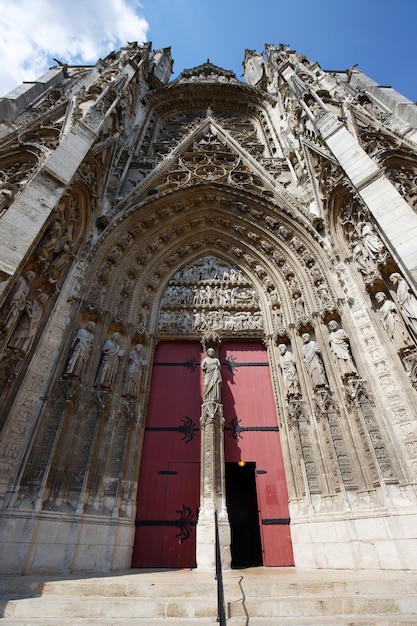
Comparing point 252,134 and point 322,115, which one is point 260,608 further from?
point 252,134

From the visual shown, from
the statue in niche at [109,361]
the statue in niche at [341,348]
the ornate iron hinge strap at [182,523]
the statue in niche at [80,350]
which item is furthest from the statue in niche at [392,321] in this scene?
the statue in niche at [80,350]

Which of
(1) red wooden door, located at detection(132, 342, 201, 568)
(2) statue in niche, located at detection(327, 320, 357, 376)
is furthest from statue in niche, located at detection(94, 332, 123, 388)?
(2) statue in niche, located at detection(327, 320, 357, 376)

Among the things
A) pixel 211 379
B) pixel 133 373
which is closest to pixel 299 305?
pixel 211 379

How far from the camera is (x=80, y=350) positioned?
196 inches

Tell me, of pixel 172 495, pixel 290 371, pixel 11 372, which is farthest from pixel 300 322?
pixel 11 372

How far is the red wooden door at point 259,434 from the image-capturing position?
15.2ft

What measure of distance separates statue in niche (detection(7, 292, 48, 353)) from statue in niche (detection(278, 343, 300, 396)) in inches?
160

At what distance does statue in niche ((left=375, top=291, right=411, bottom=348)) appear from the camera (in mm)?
4488

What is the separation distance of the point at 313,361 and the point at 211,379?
176 centimetres

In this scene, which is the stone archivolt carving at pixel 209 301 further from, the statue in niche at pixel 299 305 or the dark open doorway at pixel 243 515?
the dark open doorway at pixel 243 515

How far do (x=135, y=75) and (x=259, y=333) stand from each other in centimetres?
1030

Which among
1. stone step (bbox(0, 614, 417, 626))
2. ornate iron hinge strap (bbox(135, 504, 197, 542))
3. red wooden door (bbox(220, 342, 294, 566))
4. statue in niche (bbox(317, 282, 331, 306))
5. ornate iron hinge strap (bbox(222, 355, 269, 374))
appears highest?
statue in niche (bbox(317, 282, 331, 306))

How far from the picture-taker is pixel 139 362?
569cm

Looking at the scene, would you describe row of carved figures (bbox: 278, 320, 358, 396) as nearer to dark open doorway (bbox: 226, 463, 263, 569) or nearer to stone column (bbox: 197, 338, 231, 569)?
stone column (bbox: 197, 338, 231, 569)
